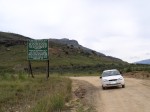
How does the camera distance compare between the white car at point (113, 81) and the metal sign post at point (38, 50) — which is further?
the metal sign post at point (38, 50)

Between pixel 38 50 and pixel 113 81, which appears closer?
pixel 113 81

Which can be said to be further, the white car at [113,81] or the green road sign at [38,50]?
the green road sign at [38,50]

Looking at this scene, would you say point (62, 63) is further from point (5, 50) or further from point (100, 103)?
point (100, 103)

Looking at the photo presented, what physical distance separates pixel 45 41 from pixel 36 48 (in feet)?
4.01

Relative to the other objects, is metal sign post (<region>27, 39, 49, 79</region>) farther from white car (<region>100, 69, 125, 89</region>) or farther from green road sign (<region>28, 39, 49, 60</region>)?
white car (<region>100, 69, 125, 89</region>)

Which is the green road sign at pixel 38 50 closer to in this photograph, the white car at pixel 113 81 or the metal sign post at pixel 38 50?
the metal sign post at pixel 38 50

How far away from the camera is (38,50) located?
48.0 metres

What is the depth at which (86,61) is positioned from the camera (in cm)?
15662

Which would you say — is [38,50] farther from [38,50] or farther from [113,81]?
[113,81]

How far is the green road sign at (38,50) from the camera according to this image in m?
47.9

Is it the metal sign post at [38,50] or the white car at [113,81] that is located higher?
the metal sign post at [38,50]

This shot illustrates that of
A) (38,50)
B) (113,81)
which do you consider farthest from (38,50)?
(113,81)

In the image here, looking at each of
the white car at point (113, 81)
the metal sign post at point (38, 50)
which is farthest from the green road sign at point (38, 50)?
the white car at point (113, 81)

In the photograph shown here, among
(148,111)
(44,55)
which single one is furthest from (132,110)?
(44,55)
